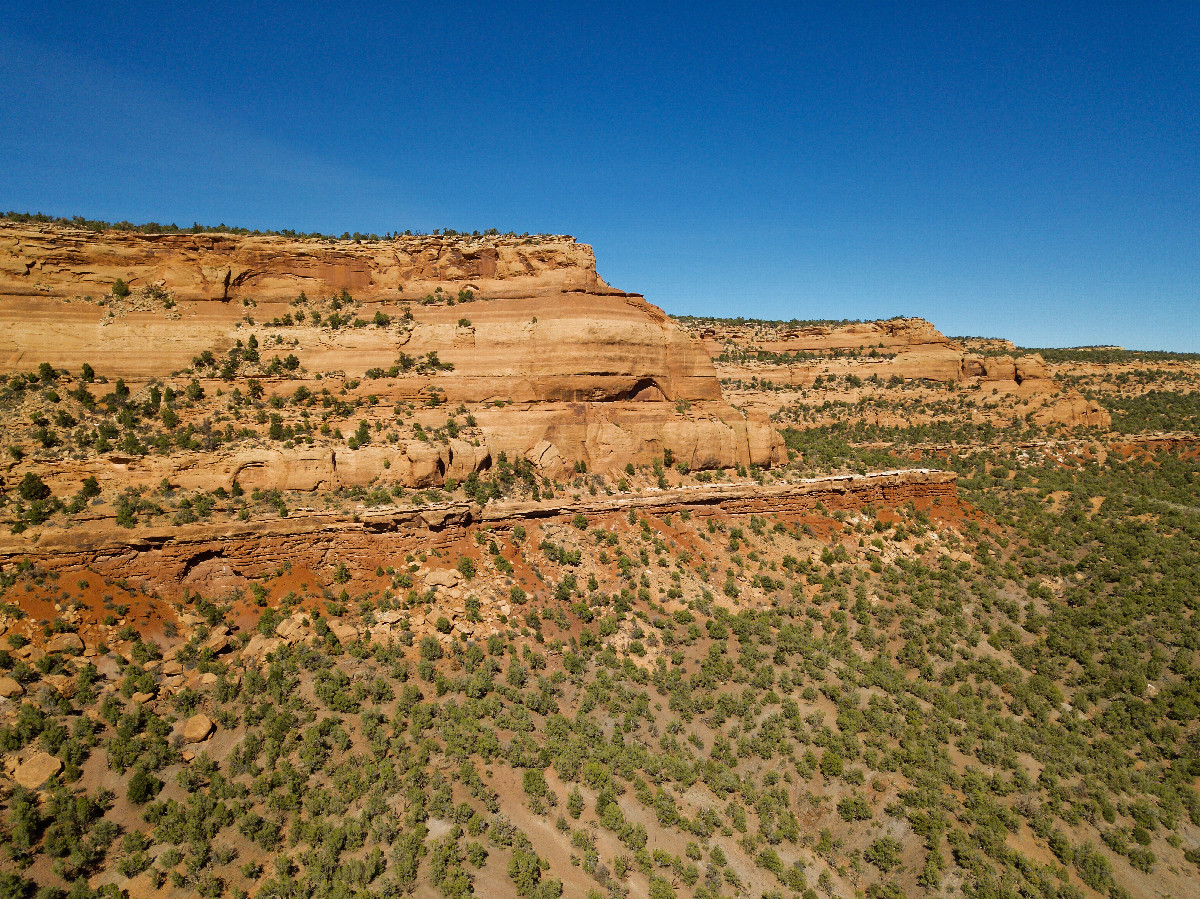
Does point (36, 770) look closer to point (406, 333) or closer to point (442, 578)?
point (442, 578)

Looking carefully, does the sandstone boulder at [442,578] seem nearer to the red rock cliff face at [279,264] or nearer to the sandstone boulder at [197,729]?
the sandstone boulder at [197,729]

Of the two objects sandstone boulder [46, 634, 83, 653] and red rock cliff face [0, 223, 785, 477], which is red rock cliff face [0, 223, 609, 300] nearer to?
red rock cliff face [0, 223, 785, 477]

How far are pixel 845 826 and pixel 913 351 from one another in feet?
151

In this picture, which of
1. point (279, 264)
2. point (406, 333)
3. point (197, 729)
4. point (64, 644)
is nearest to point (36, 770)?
point (197, 729)

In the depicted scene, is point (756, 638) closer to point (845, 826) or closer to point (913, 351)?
point (845, 826)

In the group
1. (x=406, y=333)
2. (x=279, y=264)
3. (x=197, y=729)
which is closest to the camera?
(x=197, y=729)

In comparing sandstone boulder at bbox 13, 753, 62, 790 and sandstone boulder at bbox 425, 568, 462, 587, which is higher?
sandstone boulder at bbox 425, 568, 462, 587

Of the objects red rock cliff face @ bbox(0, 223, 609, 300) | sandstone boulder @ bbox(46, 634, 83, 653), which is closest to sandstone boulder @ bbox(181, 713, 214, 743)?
sandstone boulder @ bbox(46, 634, 83, 653)

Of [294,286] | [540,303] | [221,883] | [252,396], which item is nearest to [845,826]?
[221,883]

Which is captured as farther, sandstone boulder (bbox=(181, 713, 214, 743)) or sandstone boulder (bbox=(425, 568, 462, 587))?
sandstone boulder (bbox=(425, 568, 462, 587))

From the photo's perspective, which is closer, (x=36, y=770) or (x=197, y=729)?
(x=36, y=770)

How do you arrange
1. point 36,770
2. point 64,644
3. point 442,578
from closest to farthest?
point 36,770
point 64,644
point 442,578

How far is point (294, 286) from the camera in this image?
2377 cm

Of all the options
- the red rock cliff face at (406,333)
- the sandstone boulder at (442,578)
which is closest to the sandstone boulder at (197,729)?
the sandstone boulder at (442,578)
